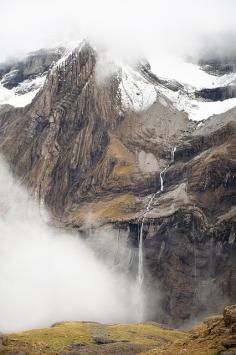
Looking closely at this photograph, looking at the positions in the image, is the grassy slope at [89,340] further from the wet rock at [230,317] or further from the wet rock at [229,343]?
the wet rock at [229,343]

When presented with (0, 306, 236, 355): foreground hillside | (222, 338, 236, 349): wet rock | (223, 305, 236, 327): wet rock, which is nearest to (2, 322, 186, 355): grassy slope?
(0, 306, 236, 355): foreground hillside

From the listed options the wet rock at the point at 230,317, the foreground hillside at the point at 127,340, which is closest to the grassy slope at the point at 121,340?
the foreground hillside at the point at 127,340

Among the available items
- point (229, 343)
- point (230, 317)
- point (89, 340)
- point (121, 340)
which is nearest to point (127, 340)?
point (121, 340)

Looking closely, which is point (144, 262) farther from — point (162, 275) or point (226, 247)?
point (226, 247)

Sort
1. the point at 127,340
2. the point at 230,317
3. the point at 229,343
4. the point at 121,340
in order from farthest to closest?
1. the point at 127,340
2. the point at 121,340
3. the point at 230,317
4. the point at 229,343

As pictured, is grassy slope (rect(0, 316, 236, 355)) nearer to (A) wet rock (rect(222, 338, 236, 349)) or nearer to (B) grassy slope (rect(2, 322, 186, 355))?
(B) grassy slope (rect(2, 322, 186, 355))

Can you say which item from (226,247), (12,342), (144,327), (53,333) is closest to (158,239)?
(226,247)

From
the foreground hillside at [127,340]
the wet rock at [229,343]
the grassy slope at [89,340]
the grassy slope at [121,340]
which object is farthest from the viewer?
the grassy slope at [89,340]

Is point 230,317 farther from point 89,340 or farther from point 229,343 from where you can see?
point 89,340
